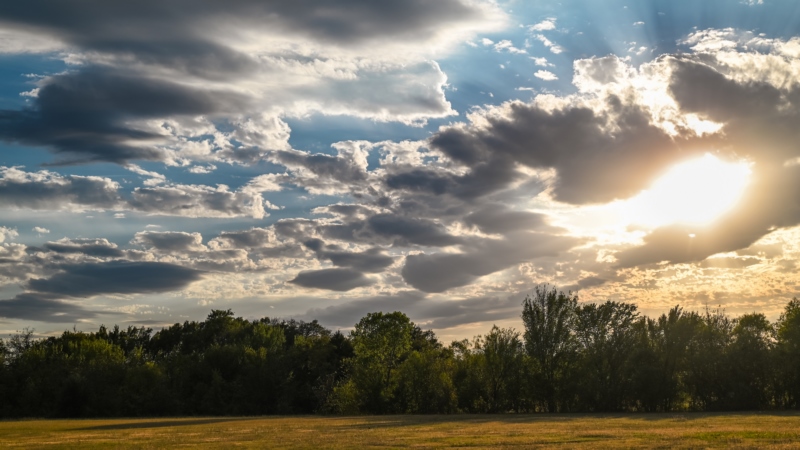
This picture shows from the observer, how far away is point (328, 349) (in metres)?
113

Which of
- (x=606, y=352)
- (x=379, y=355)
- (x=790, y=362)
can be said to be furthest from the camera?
(x=379, y=355)

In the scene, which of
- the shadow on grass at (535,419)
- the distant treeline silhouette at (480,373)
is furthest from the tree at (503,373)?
the shadow on grass at (535,419)

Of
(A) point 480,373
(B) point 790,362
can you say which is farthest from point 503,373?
(B) point 790,362

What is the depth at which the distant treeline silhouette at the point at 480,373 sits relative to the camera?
83625 millimetres

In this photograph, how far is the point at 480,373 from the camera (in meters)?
90.6

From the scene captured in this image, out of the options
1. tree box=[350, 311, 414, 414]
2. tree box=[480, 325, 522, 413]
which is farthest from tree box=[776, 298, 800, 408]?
tree box=[350, 311, 414, 414]

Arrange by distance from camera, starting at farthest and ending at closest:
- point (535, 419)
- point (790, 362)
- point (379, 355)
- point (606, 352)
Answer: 1. point (379, 355)
2. point (606, 352)
3. point (790, 362)
4. point (535, 419)

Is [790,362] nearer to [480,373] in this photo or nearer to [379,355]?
[480,373]

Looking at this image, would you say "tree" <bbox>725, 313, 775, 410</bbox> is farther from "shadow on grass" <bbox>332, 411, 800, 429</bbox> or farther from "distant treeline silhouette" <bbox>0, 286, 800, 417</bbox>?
"shadow on grass" <bbox>332, 411, 800, 429</bbox>

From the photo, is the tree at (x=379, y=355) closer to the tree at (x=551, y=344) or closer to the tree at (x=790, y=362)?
the tree at (x=551, y=344)

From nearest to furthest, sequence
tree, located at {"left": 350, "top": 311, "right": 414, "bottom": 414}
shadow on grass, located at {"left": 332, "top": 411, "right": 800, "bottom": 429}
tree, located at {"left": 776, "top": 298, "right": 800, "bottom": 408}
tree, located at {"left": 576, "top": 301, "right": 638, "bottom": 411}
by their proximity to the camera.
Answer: shadow on grass, located at {"left": 332, "top": 411, "right": 800, "bottom": 429} → tree, located at {"left": 776, "top": 298, "right": 800, "bottom": 408} → tree, located at {"left": 576, "top": 301, "right": 638, "bottom": 411} → tree, located at {"left": 350, "top": 311, "right": 414, "bottom": 414}

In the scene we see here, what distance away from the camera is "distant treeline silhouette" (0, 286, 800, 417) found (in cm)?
8362

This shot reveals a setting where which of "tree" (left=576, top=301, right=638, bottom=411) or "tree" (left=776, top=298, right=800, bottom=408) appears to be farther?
"tree" (left=576, top=301, right=638, bottom=411)

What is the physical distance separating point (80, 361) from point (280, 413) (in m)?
30.5
